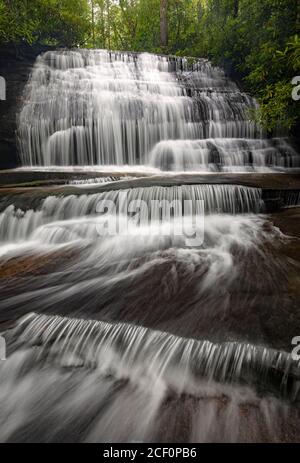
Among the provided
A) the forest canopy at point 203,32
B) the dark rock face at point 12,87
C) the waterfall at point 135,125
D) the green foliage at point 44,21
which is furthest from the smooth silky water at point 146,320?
the green foliage at point 44,21

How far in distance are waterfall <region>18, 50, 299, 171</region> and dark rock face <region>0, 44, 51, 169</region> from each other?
0.27 metres

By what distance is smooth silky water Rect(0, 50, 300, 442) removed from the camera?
70.2 inches

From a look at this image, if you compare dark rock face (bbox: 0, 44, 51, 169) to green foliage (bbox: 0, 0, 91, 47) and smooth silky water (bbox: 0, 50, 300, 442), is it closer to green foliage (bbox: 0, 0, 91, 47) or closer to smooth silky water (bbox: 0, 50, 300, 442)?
green foliage (bbox: 0, 0, 91, 47)

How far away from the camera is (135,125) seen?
9445 millimetres

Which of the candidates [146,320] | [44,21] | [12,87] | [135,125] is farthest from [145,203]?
[44,21]

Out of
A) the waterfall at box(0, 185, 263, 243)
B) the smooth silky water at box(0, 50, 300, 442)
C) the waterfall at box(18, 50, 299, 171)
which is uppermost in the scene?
the waterfall at box(18, 50, 299, 171)

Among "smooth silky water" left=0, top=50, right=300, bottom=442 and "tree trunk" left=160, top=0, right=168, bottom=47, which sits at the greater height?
"tree trunk" left=160, top=0, right=168, bottom=47

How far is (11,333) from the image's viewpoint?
8.20ft

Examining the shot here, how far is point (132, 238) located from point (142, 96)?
783cm

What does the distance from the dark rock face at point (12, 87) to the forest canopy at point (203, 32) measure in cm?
43

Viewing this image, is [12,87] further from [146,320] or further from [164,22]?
[146,320]

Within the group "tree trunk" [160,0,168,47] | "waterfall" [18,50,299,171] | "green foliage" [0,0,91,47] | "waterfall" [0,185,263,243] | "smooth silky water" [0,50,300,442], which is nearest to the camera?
"smooth silky water" [0,50,300,442]

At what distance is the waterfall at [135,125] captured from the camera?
8.80m

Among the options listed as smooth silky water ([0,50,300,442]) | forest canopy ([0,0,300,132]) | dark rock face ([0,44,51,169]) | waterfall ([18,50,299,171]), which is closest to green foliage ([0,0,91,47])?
forest canopy ([0,0,300,132])
